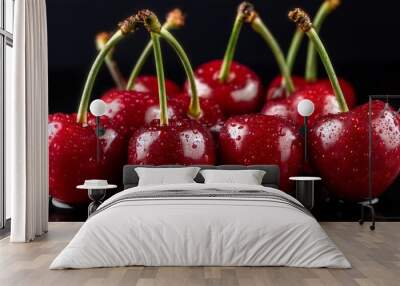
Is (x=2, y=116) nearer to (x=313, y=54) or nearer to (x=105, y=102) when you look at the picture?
(x=105, y=102)

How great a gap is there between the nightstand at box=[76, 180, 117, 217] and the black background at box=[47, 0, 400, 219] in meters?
0.93

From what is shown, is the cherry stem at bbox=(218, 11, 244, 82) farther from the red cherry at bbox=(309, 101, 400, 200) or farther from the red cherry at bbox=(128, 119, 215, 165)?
the red cherry at bbox=(309, 101, 400, 200)

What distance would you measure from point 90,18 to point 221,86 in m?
1.45

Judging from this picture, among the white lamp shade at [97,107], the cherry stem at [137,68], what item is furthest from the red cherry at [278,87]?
the white lamp shade at [97,107]

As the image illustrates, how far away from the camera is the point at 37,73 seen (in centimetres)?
497

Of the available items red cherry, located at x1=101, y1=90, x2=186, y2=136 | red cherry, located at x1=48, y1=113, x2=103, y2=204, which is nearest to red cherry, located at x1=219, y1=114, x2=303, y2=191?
red cherry, located at x1=101, y1=90, x2=186, y2=136

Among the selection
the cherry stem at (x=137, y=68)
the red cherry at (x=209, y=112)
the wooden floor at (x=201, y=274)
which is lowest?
the wooden floor at (x=201, y=274)

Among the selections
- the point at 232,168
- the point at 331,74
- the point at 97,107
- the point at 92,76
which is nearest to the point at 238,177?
the point at 232,168

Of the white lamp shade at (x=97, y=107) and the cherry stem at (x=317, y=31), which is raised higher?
the cherry stem at (x=317, y=31)

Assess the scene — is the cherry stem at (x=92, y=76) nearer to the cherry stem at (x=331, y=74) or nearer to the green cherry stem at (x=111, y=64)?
the green cherry stem at (x=111, y=64)

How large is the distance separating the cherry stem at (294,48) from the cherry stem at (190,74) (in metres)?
0.85

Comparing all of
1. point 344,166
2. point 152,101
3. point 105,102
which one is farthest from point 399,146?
point 105,102

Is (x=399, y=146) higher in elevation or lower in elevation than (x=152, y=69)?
lower

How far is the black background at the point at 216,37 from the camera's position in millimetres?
5637
